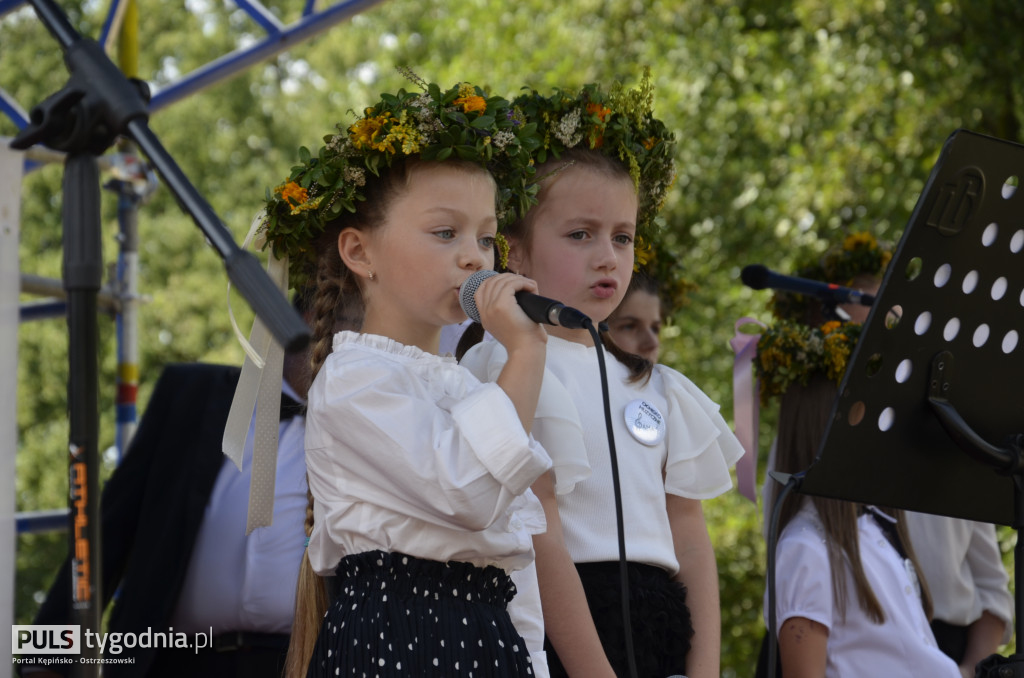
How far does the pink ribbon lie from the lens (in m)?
3.88

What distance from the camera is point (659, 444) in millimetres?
2893

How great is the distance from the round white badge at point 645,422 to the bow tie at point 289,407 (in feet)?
3.43

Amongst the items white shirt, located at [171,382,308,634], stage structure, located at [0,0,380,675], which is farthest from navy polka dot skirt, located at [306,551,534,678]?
stage structure, located at [0,0,380,675]

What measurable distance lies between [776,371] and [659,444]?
1.14 meters

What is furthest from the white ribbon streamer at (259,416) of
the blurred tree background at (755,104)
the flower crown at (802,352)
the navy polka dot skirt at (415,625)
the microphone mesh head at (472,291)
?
the blurred tree background at (755,104)

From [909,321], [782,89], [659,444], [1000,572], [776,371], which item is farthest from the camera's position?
[782,89]

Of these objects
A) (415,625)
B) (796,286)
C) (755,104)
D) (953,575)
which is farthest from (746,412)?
(755,104)

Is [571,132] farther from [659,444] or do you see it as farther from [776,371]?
[776,371]

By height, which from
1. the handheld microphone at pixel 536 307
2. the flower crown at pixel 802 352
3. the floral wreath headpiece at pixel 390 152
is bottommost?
the handheld microphone at pixel 536 307

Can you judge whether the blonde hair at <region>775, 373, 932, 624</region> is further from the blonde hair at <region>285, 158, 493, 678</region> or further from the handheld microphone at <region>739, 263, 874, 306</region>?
the blonde hair at <region>285, 158, 493, 678</region>

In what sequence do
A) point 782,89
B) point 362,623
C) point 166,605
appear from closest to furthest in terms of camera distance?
point 362,623, point 166,605, point 782,89

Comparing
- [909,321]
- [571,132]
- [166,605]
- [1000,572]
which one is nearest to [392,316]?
[571,132]

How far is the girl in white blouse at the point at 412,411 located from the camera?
2197mm

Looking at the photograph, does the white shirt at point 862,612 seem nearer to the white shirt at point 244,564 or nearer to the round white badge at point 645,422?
the round white badge at point 645,422
